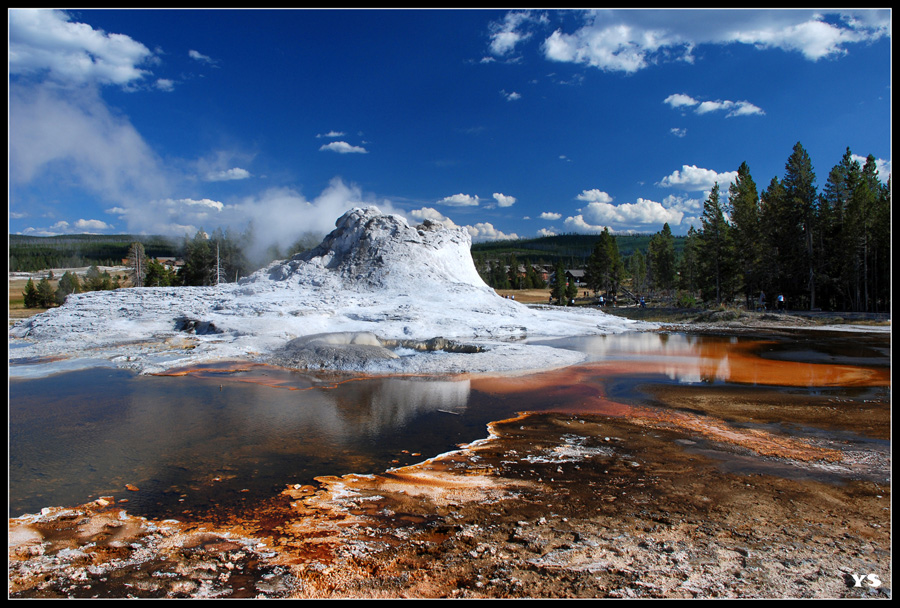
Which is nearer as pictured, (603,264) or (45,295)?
(45,295)

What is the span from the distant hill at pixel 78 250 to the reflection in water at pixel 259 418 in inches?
2427

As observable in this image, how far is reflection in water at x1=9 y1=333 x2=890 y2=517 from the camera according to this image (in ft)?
18.0

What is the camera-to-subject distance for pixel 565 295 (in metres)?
58.6

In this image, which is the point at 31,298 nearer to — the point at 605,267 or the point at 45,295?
the point at 45,295

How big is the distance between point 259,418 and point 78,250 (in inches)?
4950

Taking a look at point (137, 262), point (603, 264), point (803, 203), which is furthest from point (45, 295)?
point (803, 203)

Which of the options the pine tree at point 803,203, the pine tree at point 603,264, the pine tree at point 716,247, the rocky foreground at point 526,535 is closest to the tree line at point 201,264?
the pine tree at point 603,264

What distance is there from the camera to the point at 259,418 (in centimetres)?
823

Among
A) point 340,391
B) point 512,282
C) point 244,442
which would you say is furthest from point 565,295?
point 244,442

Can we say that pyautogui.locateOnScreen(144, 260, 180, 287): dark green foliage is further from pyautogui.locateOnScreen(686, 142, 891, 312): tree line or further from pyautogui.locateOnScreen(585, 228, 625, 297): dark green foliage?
pyautogui.locateOnScreen(686, 142, 891, 312): tree line

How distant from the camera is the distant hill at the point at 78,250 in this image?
73.7 m

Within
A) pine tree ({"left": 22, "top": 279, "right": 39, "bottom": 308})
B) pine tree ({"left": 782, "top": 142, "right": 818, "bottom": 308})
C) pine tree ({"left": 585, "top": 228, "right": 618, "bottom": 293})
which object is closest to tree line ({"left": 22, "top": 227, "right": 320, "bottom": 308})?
pine tree ({"left": 22, "top": 279, "right": 39, "bottom": 308})

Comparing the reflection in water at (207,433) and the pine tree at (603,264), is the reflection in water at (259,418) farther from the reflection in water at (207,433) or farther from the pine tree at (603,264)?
A: the pine tree at (603,264)

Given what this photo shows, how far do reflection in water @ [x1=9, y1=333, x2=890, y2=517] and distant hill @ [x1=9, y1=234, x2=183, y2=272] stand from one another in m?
61.7
